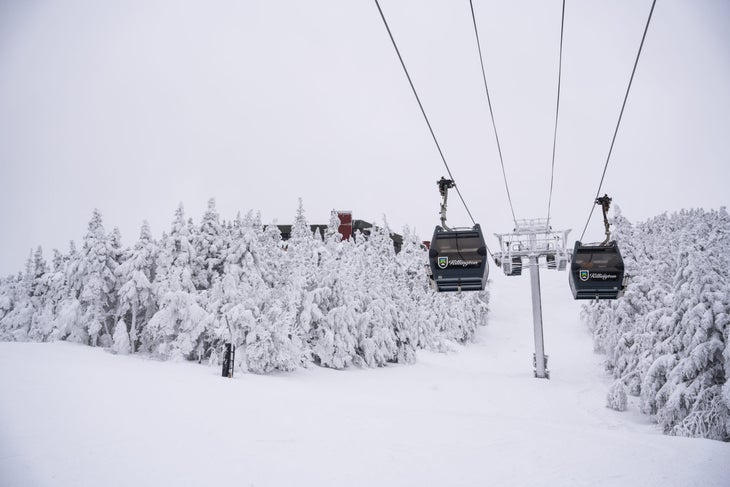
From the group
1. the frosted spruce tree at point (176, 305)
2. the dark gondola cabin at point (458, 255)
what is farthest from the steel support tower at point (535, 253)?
the frosted spruce tree at point (176, 305)

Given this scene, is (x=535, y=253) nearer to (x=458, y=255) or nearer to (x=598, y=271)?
(x=598, y=271)

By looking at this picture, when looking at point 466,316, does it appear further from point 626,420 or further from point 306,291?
point 626,420

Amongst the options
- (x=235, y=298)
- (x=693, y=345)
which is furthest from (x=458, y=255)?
(x=235, y=298)

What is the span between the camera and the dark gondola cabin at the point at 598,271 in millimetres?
16109

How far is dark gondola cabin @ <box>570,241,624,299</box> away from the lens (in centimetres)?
1611

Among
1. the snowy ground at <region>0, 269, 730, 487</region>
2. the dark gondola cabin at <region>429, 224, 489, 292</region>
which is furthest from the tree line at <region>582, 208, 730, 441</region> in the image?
the dark gondola cabin at <region>429, 224, 489, 292</region>

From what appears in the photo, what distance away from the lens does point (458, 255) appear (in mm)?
14336

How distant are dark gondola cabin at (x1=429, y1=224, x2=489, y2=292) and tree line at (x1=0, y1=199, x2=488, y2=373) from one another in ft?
50.8

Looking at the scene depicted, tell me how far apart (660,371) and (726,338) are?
3460 millimetres

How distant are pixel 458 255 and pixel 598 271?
20.0 ft

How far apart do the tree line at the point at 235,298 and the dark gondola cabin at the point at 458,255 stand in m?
15.5

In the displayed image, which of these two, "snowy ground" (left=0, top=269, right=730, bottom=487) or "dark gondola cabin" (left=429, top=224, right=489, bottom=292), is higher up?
"dark gondola cabin" (left=429, top=224, right=489, bottom=292)

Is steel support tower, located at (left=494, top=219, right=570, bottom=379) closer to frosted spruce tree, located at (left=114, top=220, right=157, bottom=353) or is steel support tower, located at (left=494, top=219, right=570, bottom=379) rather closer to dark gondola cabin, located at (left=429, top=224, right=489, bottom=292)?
dark gondola cabin, located at (left=429, top=224, right=489, bottom=292)

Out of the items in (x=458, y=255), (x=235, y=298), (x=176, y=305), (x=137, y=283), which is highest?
(x=458, y=255)
